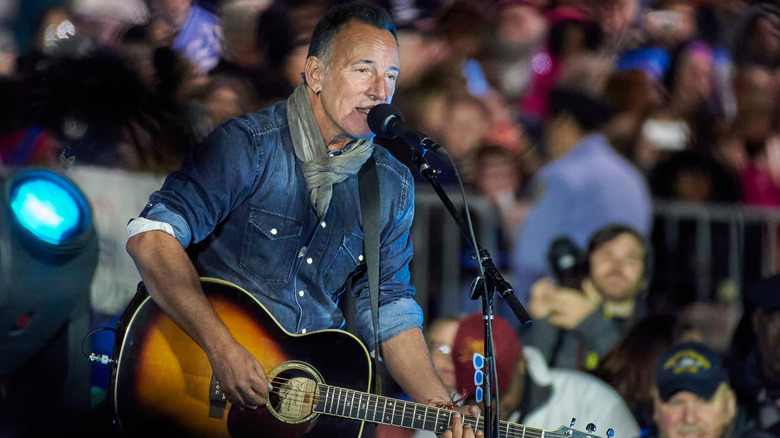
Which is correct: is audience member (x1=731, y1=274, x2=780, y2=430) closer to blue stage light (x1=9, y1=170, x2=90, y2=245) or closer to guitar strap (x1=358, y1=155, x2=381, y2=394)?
guitar strap (x1=358, y1=155, x2=381, y2=394)

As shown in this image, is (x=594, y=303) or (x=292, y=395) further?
(x=594, y=303)

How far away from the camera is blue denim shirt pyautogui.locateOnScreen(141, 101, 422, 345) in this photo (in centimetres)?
291

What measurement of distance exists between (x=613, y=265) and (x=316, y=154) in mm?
2211

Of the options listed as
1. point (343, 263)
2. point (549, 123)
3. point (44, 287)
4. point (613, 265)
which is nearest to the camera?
point (343, 263)

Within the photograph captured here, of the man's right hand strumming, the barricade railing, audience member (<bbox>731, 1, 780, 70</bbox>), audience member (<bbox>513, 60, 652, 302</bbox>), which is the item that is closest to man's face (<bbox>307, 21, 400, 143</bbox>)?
the man's right hand strumming

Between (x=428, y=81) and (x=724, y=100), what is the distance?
1954 mm

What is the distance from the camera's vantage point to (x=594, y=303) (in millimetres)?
4691

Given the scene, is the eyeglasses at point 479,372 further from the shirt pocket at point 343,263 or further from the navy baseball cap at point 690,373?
the navy baseball cap at point 690,373

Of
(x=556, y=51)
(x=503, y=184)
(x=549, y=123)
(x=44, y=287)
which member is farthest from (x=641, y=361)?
(x=44, y=287)

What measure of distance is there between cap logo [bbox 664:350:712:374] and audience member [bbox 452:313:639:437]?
1.02 ft

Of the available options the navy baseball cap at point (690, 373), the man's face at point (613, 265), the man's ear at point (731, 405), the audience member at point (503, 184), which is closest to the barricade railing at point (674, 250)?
the audience member at point (503, 184)

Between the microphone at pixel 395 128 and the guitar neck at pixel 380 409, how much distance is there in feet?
2.81

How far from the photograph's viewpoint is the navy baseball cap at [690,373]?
440 cm

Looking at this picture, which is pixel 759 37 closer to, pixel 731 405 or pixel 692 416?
pixel 731 405
